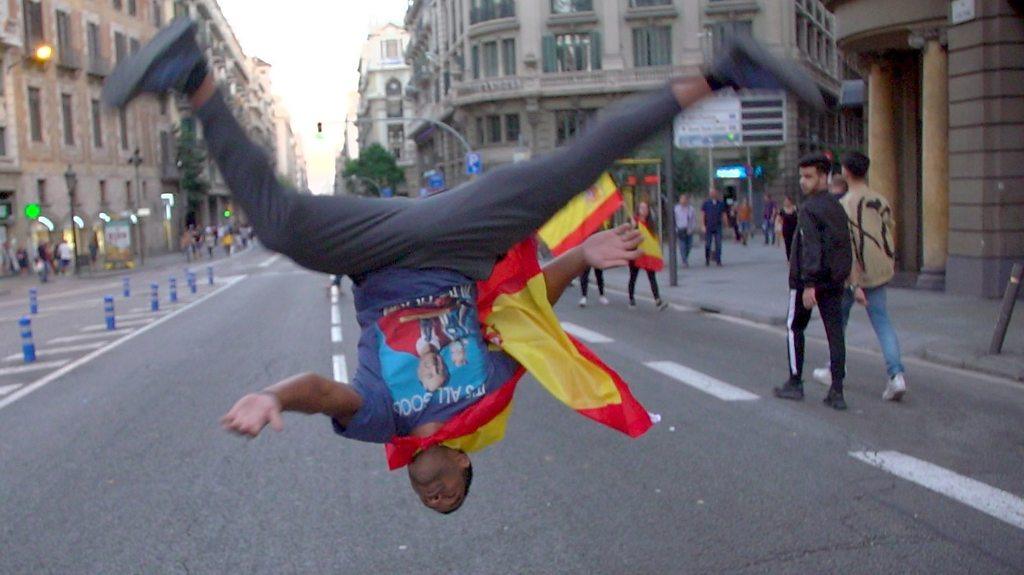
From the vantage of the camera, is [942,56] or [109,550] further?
[942,56]

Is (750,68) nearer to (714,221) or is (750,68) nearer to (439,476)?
(439,476)

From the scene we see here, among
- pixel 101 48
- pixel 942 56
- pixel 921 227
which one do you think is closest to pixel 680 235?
pixel 921 227

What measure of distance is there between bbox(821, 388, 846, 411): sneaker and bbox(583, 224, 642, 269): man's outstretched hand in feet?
19.7

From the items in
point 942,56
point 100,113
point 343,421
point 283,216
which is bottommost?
point 343,421

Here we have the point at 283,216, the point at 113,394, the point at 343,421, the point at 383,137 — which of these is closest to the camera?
the point at 283,216

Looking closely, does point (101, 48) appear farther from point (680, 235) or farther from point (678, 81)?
point (678, 81)

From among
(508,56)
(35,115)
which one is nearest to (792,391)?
(35,115)

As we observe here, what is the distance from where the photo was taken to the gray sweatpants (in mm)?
2885

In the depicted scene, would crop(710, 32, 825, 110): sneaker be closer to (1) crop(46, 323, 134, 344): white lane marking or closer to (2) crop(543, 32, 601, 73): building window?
(1) crop(46, 323, 134, 344): white lane marking

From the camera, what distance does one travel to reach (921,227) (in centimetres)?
2098

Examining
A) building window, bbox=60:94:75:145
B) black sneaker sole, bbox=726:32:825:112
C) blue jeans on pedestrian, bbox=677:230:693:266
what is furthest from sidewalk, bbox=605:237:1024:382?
building window, bbox=60:94:75:145

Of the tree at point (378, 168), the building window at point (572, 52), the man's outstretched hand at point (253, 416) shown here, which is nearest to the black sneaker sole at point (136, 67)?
the man's outstretched hand at point (253, 416)

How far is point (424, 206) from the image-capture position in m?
3.00

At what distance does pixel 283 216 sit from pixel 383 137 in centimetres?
12478
